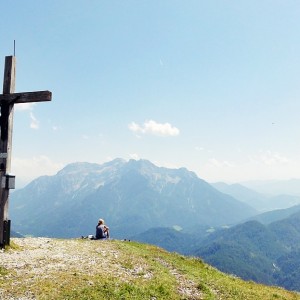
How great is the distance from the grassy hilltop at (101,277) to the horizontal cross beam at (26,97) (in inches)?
357

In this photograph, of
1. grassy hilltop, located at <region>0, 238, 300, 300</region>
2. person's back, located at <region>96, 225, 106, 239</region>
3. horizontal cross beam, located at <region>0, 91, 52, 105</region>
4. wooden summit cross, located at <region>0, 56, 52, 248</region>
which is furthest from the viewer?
person's back, located at <region>96, 225, 106, 239</region>

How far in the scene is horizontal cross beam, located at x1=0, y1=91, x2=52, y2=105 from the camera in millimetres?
20969

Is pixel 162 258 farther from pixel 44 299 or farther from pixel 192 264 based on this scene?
pixel 44 299

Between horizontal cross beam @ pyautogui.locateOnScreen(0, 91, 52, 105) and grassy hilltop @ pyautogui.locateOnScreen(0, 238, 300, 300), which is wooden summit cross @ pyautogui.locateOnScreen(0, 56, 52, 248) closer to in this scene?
horizontal cross beam @ pyautogui.locateOnScreen(0, 91, 52, 105)

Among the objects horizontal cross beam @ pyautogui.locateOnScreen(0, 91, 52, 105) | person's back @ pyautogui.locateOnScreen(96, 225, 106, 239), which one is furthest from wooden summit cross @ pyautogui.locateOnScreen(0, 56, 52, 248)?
person's back @ pyautogui.locateOnScreen(96, 225, 106, 239)

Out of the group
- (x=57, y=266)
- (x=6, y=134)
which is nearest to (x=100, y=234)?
(x=57, y=266)

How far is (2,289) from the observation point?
1544cm

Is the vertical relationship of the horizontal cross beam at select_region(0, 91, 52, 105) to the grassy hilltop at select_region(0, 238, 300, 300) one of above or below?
above

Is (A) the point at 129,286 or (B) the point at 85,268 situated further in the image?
(B) the point at 85,268

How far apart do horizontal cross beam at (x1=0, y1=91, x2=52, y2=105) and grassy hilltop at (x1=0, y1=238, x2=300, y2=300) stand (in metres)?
9.06

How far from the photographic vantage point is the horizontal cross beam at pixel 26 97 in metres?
21.0

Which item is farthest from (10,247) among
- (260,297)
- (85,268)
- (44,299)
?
(260,297)

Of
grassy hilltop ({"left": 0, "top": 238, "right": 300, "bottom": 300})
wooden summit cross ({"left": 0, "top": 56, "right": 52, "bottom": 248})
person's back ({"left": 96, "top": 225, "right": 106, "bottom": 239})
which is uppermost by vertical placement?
wooden summit cross ({"left": 0, "top": 56, "right": 52, "bottom": 248})

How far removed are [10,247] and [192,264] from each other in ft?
42.0
